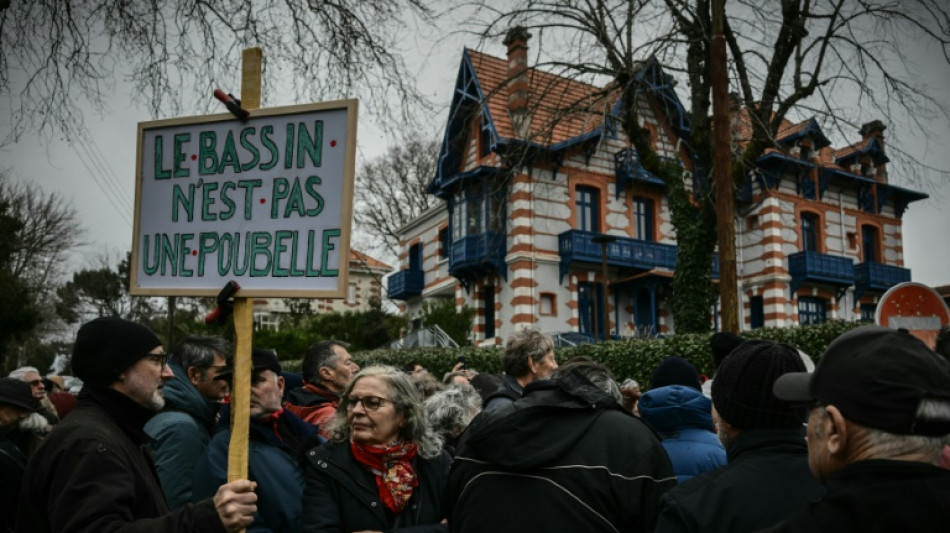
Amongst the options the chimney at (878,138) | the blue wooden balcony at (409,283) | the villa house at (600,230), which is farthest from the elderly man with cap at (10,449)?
the chimney at (878,138)

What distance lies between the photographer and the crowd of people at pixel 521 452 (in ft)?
5.41

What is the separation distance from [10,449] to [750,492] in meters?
3.70

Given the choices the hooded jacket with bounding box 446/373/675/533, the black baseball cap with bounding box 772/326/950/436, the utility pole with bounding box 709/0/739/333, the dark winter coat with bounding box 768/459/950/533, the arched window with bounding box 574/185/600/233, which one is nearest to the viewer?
the dark winter coat with bounding box 768/459/950/533

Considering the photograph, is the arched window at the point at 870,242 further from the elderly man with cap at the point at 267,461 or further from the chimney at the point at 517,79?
the elderly man with cap at the point at 267,461

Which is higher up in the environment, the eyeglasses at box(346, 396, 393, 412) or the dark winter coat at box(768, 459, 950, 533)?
the eyeglasses at box(346, 396, 393, 412)

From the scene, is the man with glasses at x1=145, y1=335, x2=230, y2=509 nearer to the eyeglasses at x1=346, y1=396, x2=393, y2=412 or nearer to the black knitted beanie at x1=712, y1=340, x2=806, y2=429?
the eyeglasses at x1=346, y1=396, x2=393, y2=412

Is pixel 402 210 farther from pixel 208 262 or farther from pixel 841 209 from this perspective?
pixel 208 262

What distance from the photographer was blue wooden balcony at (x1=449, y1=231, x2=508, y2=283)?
25.8m

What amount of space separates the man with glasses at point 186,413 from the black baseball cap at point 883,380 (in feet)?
10.6

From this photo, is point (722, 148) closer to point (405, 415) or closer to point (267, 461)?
point (405, 415)

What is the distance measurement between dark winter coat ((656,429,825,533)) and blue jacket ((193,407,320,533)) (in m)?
1.96

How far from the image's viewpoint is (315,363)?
16.6ft

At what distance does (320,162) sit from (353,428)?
129 cm

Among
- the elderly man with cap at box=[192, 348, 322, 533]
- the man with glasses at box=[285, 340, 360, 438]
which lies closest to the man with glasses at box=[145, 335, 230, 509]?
the elderly man with cap at box=[192, 348, 322, 533]
